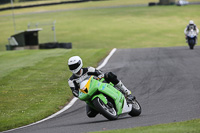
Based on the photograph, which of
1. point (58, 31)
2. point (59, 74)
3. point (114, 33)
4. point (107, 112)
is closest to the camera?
point (107, 112)

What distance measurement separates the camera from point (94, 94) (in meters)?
9.24

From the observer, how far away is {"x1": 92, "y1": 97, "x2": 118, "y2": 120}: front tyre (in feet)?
29.5

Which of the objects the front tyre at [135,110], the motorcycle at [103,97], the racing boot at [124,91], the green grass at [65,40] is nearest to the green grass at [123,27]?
the green grass at [65,40]

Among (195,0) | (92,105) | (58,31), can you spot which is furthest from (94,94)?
(195,0)

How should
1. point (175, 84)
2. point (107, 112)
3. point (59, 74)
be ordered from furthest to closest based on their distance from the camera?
point (59, 74)
point (175, 84)
point (107, 112)

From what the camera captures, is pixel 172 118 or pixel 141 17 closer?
pixel 172 118

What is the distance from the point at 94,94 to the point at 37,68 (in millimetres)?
12354

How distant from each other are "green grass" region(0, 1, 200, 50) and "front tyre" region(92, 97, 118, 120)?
110 ft

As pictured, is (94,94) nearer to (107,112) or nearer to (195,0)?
(107,112)

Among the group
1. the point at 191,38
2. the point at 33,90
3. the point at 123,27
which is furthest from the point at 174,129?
the point at 123,27

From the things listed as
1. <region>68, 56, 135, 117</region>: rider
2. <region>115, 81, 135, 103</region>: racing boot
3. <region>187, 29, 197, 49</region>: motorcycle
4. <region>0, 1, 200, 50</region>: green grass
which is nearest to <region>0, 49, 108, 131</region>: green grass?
Answer: <region>68, 56, 135, 117</region>: rider

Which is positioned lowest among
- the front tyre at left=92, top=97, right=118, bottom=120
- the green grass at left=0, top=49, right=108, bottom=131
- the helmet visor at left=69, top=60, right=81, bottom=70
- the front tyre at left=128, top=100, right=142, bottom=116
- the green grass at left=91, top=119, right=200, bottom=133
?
the green grass at left=0, top=49, right=108, bottom=131

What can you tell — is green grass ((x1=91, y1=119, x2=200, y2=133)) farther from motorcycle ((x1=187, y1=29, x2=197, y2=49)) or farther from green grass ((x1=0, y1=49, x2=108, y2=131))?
motorcycle ((x1=187, y1=29, x2=197, y2=49))

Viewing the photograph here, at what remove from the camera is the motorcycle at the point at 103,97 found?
911cm
